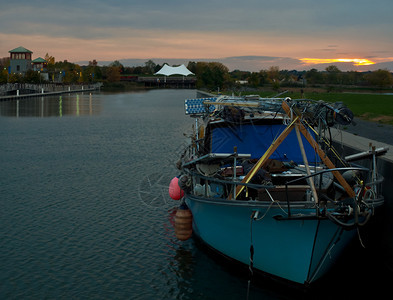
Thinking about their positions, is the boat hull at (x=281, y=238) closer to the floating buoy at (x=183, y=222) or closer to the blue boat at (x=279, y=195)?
the blue boat at (x=279, y=195)

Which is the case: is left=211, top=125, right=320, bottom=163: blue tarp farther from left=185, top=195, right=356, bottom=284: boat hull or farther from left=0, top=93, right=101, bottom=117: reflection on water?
left=0, top=93, right=101, bottom=117: reflection on water

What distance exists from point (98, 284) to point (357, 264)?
25.7 ft

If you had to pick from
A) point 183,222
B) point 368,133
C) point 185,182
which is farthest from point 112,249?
point 368,133

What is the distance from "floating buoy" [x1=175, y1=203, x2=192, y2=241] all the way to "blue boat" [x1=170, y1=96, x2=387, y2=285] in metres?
0.12

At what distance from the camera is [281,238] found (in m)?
13.1

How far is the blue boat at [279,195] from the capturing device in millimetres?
12758

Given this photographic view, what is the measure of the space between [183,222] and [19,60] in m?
193

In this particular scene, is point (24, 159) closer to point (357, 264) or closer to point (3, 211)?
point (3, 211)

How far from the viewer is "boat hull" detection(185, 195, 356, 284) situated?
12.7 metres

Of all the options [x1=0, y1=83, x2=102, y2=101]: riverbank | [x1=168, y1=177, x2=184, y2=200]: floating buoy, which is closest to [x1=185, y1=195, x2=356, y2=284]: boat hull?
[x1=168, y1=177, x2=184, y2=200]: floating buoy

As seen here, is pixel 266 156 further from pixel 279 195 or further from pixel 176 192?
pixel 176 192

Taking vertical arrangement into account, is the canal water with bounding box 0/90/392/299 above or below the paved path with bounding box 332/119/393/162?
below

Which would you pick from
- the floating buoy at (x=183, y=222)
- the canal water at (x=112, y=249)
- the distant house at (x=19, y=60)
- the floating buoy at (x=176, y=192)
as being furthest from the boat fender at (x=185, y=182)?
the distant house at (x=19, y=60)

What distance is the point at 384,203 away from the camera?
1527 cm
